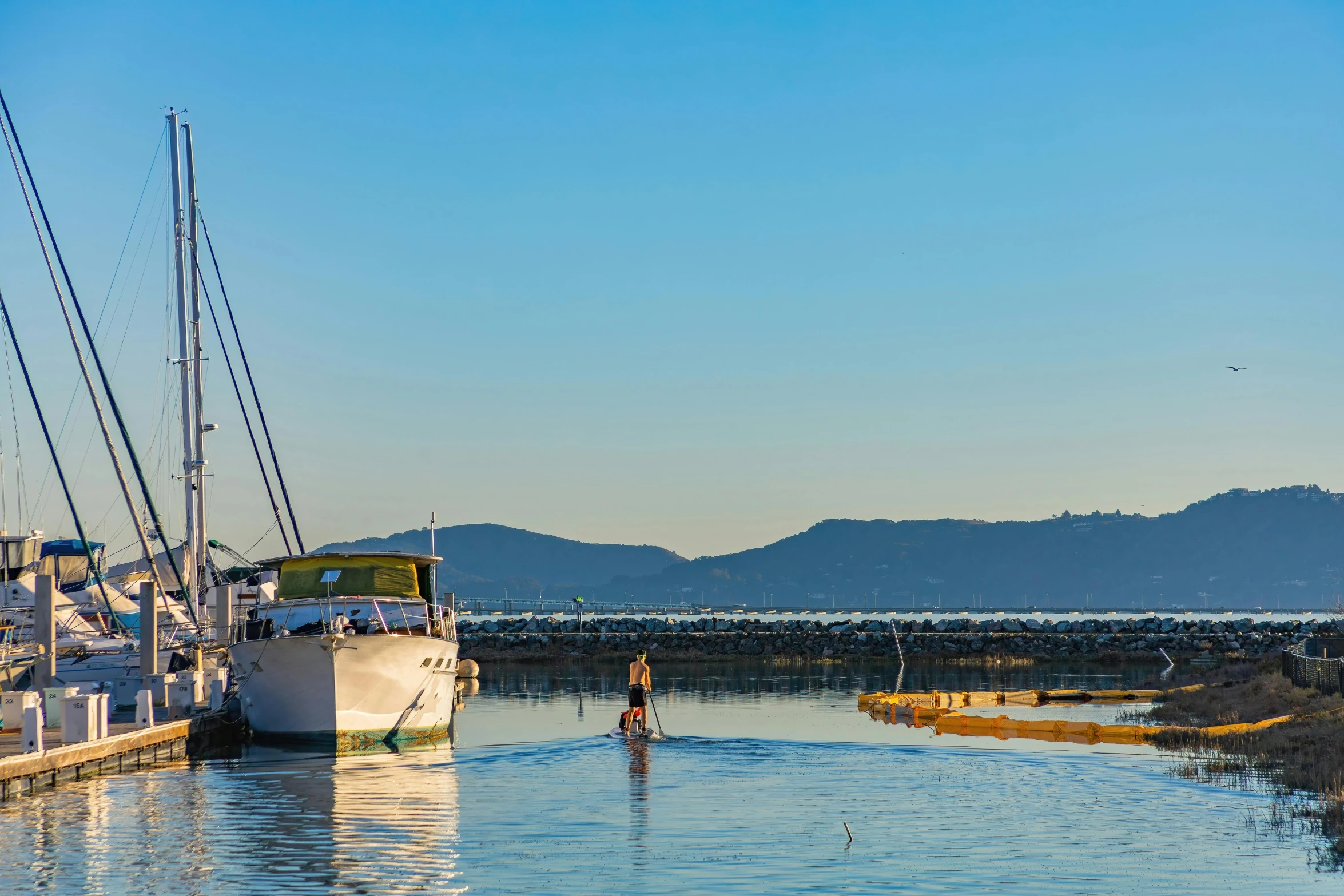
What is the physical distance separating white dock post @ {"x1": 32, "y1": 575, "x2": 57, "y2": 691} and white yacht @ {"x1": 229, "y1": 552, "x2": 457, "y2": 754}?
3.74 meters

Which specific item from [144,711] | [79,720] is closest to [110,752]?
[79,720]

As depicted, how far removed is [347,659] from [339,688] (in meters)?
0.60

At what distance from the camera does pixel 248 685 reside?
29578 millimetres

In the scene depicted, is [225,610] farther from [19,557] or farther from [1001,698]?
[1001,698]

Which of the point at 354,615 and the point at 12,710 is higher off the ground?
the point at 354,615

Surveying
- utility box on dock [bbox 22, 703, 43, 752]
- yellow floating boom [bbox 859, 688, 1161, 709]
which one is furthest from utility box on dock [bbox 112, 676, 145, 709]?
yellow floating boom [bbox 859, 688, 1161, 709]

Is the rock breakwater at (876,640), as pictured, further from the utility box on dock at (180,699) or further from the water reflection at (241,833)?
the water reflection at (241,833)

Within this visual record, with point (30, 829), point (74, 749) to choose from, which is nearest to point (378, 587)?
point (74, 749)

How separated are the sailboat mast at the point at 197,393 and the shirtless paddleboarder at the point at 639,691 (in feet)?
50.5

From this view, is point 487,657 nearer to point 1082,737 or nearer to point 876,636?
point 876,636

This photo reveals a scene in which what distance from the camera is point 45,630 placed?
28.7m

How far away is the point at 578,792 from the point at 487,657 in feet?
191

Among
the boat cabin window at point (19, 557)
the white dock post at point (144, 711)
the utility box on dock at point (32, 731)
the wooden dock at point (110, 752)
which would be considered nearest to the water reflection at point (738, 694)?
the wooden dock at point (110, 752)

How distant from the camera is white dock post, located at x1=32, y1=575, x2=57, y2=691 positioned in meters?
28.2
